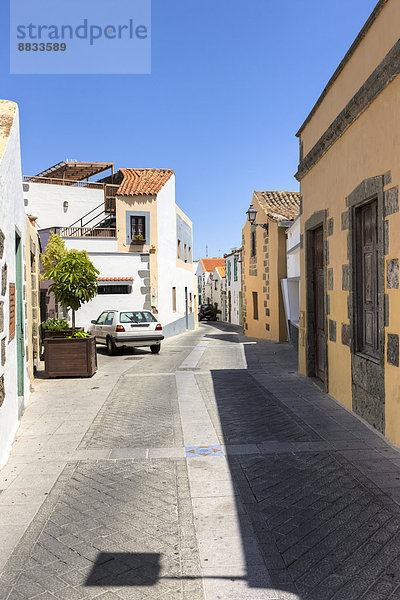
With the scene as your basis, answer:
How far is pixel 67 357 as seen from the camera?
1036 cm

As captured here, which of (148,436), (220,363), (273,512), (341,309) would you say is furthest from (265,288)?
(273,512)

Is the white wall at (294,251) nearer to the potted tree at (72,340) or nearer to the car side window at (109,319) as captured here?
Answer: the car side window at (109,319)

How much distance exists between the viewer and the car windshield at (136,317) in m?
15.3

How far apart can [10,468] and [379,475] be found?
11.5 feet

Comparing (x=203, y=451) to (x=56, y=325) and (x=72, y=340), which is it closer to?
(x=72, y=340)

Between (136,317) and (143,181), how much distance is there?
31.4 feet

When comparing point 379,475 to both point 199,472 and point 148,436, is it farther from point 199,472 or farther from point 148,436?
point 148,436

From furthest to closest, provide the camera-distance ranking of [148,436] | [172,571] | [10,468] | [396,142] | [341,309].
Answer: [341,309]
[148,436]
[396,142]
[10,468]
[172,571]

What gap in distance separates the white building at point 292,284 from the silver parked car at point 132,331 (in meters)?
4.62

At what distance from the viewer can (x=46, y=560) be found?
3.07 m

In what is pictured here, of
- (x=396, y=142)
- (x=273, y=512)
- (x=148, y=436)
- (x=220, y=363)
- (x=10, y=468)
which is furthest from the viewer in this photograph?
(x=220, y=363)

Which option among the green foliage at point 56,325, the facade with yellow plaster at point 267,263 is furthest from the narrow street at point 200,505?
the facade with yellow plaster at point 267,263

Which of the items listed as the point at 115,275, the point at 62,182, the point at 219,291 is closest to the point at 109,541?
the point at 115,275

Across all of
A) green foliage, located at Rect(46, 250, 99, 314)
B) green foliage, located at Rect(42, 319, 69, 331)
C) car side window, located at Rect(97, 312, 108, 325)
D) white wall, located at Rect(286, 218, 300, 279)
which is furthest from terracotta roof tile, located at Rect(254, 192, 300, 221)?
green foliage, located at Rect(42, 319, 69, 331)
